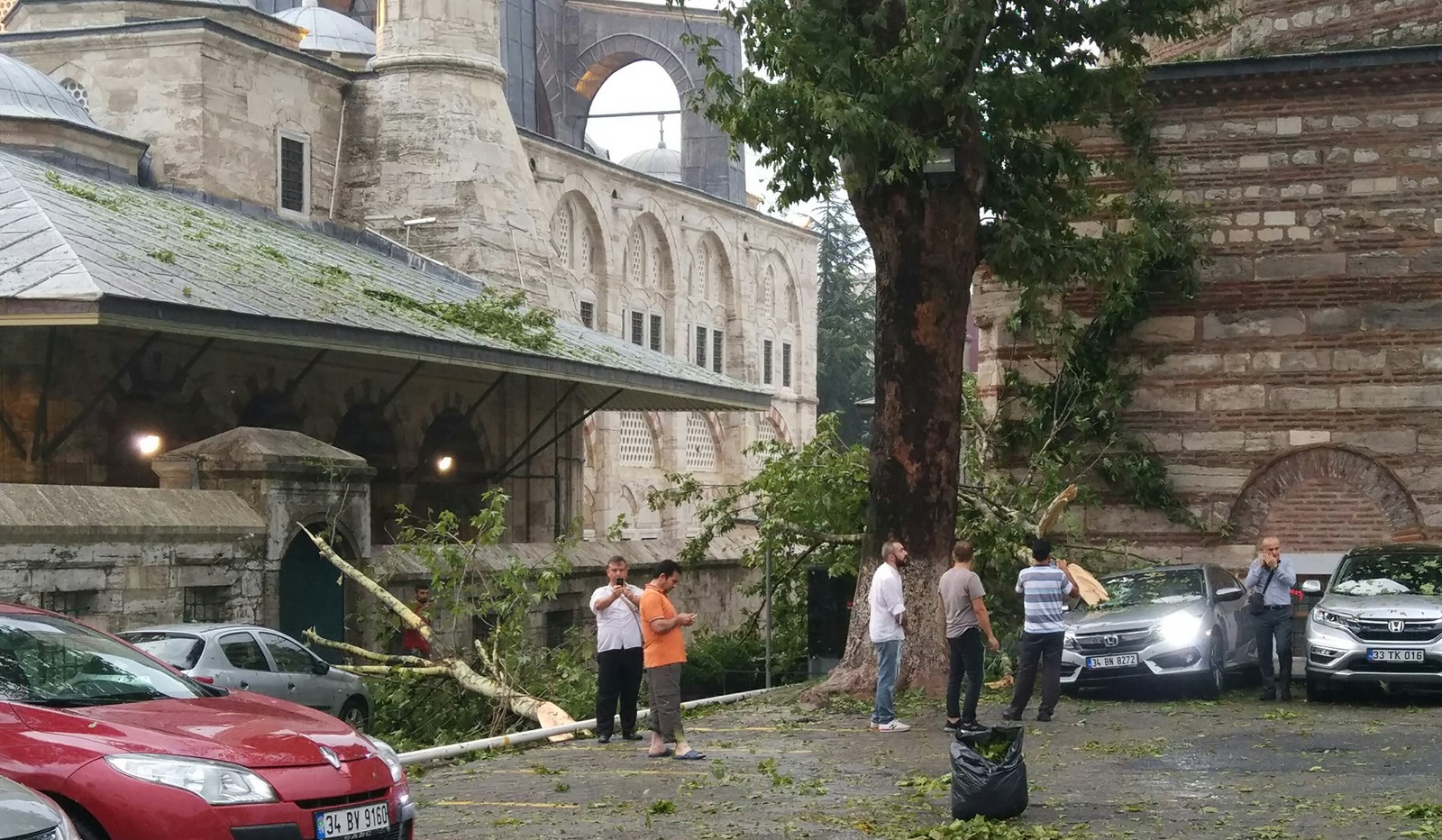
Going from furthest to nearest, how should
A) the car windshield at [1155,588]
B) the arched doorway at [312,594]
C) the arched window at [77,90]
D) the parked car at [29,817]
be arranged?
the arched window at [77,90] < the arched doorway at [312,594] < the car windshield at [1155,588] < the parked car at [29,817]

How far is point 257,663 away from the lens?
14.4 meters

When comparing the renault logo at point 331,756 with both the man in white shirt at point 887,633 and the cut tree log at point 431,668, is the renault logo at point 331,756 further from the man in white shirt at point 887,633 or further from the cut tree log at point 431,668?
the man in white shirt at point 887,633

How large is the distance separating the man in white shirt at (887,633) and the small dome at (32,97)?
17.4m

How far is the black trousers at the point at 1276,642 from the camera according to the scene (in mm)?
16031

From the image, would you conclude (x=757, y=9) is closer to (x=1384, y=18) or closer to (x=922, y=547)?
(x=922, y=547)

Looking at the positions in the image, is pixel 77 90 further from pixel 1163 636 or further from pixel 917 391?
pixel 1163 636

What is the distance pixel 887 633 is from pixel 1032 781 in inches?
122

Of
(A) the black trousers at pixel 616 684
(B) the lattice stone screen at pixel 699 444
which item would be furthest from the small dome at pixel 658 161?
(A) the black trousers at pixel 616 684

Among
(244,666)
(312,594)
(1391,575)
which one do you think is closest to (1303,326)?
(1391,575)

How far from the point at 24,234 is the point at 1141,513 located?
1226cm

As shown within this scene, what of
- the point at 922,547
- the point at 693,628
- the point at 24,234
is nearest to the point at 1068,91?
the point at 922,547

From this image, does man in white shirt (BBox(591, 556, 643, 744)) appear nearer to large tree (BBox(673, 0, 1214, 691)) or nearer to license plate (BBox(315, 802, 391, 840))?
large tree (BBox(673, 0, 1214, 691))

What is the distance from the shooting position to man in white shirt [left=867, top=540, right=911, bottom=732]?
1382cm

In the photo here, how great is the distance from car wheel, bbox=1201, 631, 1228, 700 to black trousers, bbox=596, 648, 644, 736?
5300 mm
